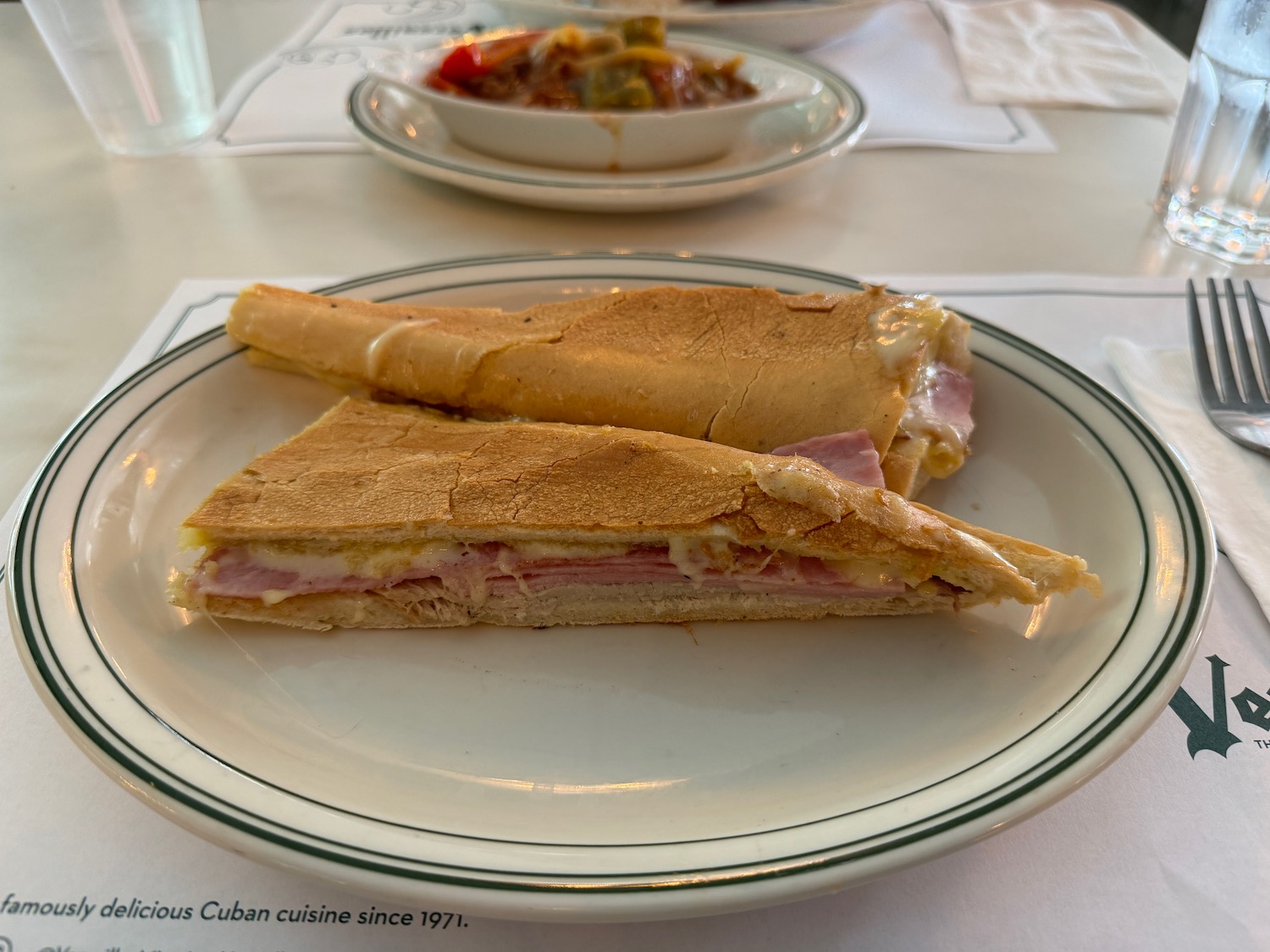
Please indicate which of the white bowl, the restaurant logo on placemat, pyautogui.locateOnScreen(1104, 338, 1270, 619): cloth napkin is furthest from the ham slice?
the white bowl

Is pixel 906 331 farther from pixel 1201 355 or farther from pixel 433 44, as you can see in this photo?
pixel 433 44

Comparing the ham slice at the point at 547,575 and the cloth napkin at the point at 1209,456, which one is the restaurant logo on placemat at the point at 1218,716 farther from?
the ham slice at the point at 547,575

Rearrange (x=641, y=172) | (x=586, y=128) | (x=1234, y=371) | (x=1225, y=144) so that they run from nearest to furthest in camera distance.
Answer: (x=1234, y=371) → (x=1225, y=144) → (x=586, y=128) → (x=641, y=172)

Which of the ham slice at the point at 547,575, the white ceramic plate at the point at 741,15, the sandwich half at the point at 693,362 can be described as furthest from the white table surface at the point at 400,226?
the white ceramic plate at the point at 741,15

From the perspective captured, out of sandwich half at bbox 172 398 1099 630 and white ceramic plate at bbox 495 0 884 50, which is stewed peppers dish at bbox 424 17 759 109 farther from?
sandwich half at bbox 172 398 1099 630

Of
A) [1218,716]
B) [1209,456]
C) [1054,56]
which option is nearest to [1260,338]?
[1209,456]

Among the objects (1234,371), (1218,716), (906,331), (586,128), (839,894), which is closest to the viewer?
(839,894)

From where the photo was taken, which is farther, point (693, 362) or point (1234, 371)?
point (1234, 371)

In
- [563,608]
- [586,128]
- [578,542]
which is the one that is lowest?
[563,608]
